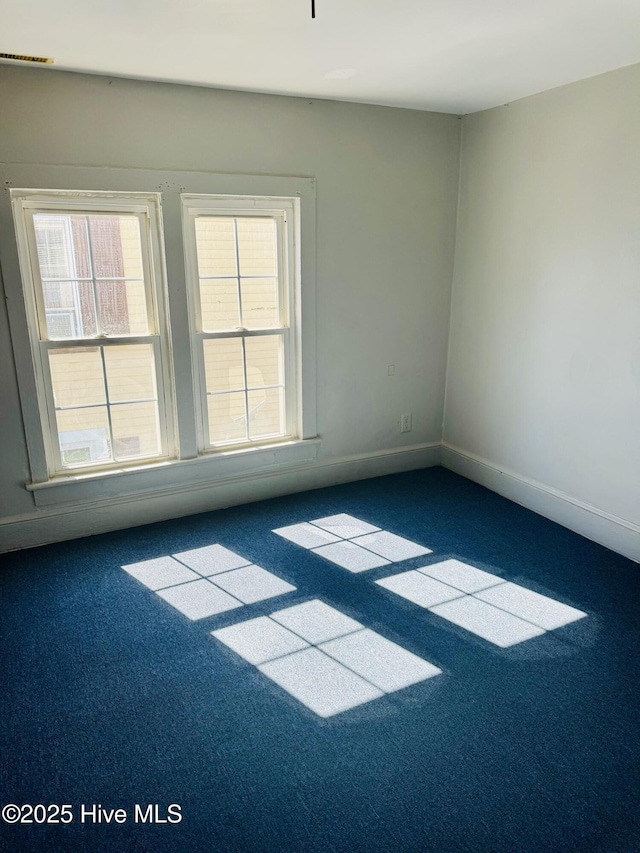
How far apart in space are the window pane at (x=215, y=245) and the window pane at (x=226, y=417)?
0.78 meters

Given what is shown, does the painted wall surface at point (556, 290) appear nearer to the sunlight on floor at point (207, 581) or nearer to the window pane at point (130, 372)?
the sunlight on floor at point (207, 581)

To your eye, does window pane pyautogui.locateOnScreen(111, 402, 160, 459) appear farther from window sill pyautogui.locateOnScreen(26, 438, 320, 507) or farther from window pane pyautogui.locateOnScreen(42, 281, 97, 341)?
window pane pyautogui.locateOnScreen(42, 281, 97, 341)

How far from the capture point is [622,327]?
10.1ft

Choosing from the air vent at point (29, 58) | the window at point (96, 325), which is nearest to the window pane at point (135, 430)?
the window at point (96, 325)

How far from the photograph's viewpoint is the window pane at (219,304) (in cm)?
353

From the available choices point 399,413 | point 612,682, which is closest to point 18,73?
point 399,413

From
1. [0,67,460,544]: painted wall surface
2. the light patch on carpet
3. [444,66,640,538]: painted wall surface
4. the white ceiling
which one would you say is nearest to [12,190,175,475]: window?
[0,67,460,544]: painted wall surface

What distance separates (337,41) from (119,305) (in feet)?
5.83

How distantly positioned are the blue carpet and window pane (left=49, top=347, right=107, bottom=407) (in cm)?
94

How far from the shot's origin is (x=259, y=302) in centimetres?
370

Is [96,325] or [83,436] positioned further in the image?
[83,436]

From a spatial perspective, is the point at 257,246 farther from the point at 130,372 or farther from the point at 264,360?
the point at 130,372

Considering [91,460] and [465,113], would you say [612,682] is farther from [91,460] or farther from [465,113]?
[465,113]

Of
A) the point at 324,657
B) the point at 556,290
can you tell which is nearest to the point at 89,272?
the point at 324,657
